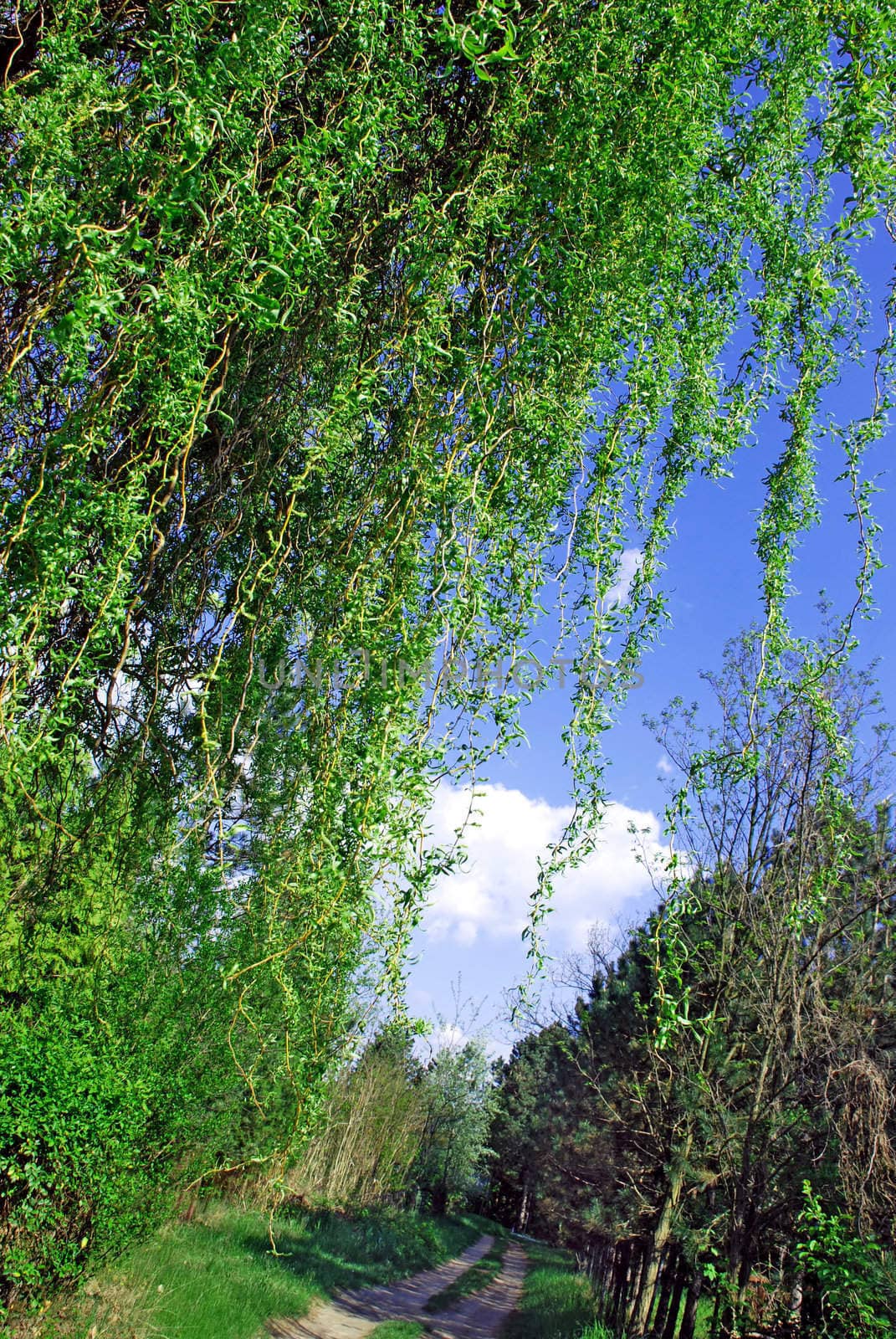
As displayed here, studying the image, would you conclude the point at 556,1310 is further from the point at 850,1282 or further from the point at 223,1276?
the point at 850,1282

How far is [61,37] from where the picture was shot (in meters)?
1.79


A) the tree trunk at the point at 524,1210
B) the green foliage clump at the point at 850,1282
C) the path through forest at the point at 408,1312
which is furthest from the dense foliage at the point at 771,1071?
the tree trunk at the point at 524,1210

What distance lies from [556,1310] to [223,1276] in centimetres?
861

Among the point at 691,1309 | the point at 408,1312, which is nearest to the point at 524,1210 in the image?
the point at 408,1312

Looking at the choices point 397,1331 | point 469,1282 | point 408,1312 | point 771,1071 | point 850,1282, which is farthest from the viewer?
point 469,1282

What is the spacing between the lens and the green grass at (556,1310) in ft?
37.4

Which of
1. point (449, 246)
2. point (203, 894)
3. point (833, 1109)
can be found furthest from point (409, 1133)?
point (449, 246)

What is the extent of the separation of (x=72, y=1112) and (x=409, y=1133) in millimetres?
24426

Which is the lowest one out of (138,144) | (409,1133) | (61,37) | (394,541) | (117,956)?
(409,1133)

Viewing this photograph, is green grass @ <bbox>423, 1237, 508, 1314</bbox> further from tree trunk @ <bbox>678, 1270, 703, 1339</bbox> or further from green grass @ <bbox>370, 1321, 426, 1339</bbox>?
tree trunk @ <bbox>678, 1270, 703, 1339</bbox>

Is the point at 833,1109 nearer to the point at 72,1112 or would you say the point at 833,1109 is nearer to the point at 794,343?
the point at 72,1112

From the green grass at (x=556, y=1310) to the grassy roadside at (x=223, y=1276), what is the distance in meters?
2.33

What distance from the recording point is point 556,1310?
1436 cm

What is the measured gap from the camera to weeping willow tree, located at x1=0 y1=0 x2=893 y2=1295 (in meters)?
1.77
